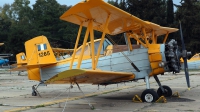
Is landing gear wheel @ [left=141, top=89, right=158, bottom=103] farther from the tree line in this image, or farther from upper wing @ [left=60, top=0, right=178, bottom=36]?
the tree line

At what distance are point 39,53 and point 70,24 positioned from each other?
214ft

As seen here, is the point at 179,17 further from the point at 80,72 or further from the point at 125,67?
the point at 80,72

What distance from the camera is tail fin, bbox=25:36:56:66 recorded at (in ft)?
37.3

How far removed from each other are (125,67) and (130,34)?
1.24m

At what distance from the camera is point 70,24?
76.1m

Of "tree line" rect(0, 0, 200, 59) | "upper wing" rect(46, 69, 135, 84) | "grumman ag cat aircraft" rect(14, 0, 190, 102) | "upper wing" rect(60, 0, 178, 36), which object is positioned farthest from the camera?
"tree line" rect(0, 0, 200, 59)

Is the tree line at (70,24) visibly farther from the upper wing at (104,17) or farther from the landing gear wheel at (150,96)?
the landing gear wheel at (150,96)

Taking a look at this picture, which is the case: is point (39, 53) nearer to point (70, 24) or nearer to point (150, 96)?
point (150, 96)

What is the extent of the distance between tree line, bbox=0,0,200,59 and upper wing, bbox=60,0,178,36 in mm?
29968

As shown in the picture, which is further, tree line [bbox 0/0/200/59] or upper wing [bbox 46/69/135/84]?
tree line [bbox 0/0/200/59]

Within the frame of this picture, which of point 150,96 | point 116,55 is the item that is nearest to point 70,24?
point 116,55

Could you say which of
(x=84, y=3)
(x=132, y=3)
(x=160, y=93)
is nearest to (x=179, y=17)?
(x=132, y=3)

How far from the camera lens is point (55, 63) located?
11258mm

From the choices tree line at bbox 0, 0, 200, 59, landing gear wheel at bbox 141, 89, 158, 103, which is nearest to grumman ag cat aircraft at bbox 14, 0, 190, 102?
landing gear wheel at bbox 141, 89, 158, 103
